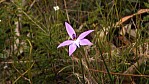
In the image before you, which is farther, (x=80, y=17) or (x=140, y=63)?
(x=80, y=17)

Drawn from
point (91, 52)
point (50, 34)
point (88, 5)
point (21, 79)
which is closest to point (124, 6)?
point (88, 5)

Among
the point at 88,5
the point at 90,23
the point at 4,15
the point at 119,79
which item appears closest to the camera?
the point at 119,79

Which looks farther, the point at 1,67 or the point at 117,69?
the point at 1,67

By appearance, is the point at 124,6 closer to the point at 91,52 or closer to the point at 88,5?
the point at 88,5

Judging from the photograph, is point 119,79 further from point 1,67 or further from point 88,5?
point 88,5

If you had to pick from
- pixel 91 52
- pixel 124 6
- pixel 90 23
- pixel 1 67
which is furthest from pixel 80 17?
pixel 1 67

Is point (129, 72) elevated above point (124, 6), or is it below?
below

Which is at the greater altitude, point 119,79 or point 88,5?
point 88,5

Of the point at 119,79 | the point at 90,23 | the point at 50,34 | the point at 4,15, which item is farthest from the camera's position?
the point at 90,23

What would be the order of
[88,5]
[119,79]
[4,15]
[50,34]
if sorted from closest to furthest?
[119,79] → [50,34] → [4,15] → [88,5]
